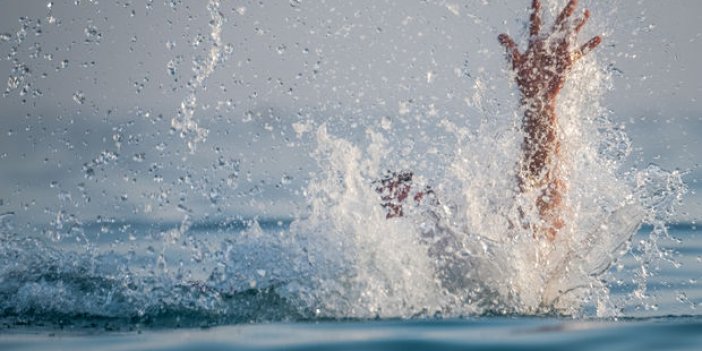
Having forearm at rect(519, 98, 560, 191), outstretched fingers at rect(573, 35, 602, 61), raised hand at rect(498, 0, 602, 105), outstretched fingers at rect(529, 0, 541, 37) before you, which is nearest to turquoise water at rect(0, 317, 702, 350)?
forearm at rect(519, 98, 560, 191)

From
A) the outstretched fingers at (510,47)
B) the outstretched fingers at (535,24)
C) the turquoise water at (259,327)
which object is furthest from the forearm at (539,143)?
the turquoise water at (259,327)

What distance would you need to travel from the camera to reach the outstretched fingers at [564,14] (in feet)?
21.5

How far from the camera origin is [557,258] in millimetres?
5973

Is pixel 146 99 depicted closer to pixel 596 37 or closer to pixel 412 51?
pixel 412 51

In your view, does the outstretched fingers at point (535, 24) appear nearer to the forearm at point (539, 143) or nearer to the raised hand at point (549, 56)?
the raised hand at point (549, 56)

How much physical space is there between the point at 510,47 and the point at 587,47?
18.9 inches

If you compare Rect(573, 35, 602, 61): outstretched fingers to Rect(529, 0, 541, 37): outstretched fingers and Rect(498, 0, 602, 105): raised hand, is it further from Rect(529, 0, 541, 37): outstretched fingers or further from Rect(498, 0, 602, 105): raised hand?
Rect(529, 0, 541, 37): outstretched fingers

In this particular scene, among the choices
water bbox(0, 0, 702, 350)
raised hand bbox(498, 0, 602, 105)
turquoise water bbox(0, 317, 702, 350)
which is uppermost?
raised hand bbox(498, 0, 602, 105)

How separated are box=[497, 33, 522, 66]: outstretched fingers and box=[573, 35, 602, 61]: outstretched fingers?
355mm

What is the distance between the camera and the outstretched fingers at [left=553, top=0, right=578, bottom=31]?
6559 millimetres

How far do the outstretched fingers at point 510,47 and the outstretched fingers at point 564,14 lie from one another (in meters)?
0.27

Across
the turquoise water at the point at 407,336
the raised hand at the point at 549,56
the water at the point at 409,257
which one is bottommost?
the turquoise water at the point at 407,336

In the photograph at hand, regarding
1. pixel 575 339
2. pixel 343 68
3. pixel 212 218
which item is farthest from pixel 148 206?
pixel 575 339

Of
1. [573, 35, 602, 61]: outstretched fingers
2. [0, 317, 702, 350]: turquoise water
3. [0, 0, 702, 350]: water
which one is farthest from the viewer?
[573, 35, 602, 61]: outstretched fingers
